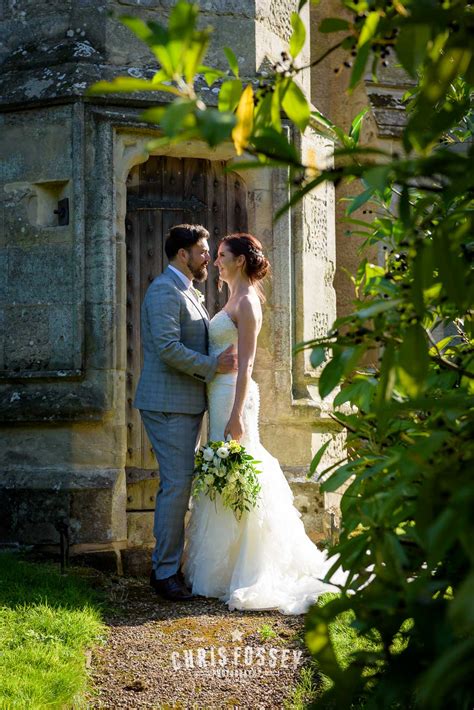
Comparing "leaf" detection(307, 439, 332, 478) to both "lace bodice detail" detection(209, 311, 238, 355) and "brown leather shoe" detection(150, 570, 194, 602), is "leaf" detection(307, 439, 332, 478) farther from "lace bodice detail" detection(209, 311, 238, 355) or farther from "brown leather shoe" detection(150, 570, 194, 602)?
"lace bodice detail" detection(209, 311, 238, 355)

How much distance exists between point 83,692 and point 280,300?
136 inches

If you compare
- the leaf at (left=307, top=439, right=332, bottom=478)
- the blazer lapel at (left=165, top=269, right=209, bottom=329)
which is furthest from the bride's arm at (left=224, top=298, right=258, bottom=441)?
the leaf at (left=307, top=439, right=332, bottom=478)

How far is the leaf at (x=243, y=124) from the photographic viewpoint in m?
1.26

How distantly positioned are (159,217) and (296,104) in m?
5.46

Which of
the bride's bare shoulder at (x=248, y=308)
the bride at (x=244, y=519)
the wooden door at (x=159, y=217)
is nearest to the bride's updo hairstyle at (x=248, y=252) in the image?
the bride at (x=244, y=519)

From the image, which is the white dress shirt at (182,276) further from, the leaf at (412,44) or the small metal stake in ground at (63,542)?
the leaf at (412,44)

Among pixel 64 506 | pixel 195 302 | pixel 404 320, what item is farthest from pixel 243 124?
pixel 64 506

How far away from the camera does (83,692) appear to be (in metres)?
3.62

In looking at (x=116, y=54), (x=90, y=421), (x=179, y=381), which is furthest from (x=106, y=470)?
(x=116, y=54)

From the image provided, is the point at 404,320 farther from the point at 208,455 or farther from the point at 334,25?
the point at 208,455

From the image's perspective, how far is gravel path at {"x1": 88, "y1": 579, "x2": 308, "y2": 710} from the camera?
12.1ft

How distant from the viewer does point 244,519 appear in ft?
17.9

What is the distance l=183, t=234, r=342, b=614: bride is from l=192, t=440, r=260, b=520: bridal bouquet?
9 centimetres

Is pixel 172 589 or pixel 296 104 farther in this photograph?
pixel 172 589
